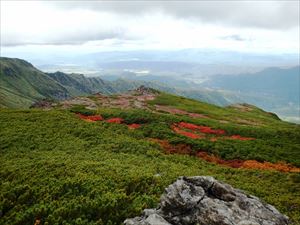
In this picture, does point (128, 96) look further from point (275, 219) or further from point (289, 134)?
point (275, 219)

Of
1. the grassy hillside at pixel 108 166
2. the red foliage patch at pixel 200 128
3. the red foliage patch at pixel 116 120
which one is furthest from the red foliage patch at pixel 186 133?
the red foliage patch at pixel 116 120

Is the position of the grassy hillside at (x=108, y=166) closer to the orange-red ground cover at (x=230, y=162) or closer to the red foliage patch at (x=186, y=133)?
the orange-red ground cover at (x=230, y=162)

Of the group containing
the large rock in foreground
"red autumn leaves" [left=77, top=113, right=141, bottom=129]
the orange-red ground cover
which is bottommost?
the orange-red ground cover

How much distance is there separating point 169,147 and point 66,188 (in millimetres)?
27585

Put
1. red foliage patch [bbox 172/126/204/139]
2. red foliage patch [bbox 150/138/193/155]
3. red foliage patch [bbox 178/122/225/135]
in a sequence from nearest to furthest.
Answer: red foliage patch [bbox 150/138/193/155]
red foliage patch [bbox 172/126/204/139]
red foliage patch [bbox 178/122/225/135]

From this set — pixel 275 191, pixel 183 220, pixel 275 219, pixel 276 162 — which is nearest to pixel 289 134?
pixel 276 162

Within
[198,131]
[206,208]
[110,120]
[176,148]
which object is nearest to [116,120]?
[110,120]

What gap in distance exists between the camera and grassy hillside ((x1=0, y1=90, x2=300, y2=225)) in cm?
2528

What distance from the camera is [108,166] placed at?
121ft

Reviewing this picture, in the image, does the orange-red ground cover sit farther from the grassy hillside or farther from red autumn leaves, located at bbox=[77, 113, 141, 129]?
red autumn leaves, located at bbox=[77, 113, 141, 129]

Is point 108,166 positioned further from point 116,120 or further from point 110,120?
point 110,120

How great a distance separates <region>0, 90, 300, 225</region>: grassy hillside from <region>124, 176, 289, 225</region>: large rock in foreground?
240 cm

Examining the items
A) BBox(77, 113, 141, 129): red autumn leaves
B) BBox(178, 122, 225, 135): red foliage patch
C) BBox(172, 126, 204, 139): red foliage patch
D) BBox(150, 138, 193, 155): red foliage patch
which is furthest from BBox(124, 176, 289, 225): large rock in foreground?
BBox(178, 122, 225, 135): red foliage patch

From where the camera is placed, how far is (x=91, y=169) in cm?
3544
